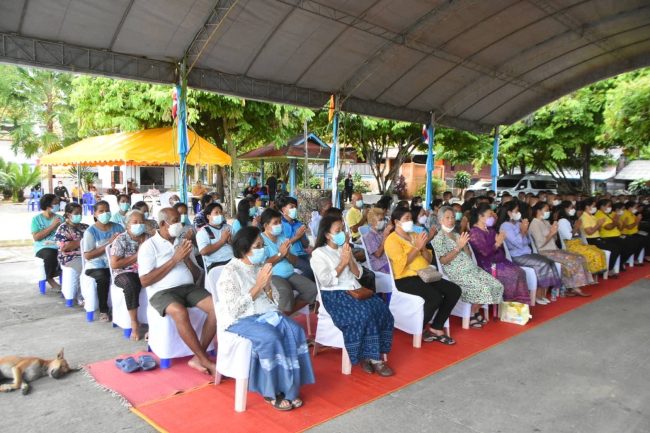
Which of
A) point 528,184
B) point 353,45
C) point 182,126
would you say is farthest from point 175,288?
point 528,184

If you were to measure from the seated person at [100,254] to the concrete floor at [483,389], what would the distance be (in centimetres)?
28

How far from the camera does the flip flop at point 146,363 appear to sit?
13.3ft

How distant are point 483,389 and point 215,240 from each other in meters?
3.05

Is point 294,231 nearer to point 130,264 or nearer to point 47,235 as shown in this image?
point 130,264

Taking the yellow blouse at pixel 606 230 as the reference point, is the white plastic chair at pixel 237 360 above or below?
below

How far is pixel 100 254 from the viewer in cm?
521

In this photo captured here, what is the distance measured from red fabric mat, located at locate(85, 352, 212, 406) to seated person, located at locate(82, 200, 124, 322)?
3.98 ft

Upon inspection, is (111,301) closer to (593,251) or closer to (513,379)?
(513,379)

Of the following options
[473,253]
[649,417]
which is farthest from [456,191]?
[649,417]

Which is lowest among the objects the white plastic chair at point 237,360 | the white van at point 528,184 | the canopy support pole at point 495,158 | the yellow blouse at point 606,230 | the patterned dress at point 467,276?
the white plastic chair at point 237,360

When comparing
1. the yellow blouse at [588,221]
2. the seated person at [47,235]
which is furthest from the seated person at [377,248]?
the seated person at [47,235]

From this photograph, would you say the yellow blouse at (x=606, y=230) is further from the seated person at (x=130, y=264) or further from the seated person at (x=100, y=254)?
the seated person at (x=100, y=254)

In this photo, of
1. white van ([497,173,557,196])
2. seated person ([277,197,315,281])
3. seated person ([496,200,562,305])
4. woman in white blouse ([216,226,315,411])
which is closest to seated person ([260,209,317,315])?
seated person ([277,197,315,281])

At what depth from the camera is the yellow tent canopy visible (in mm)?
10242
